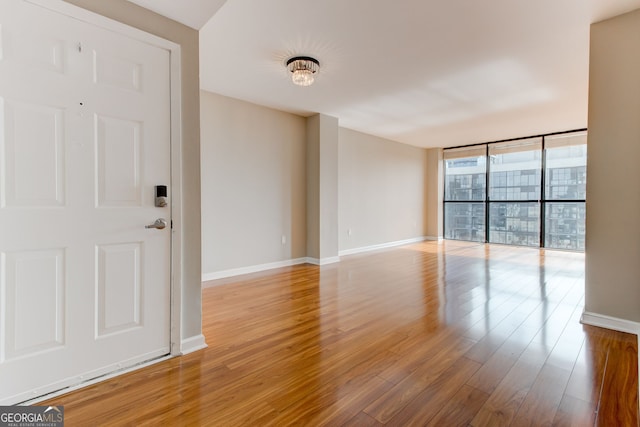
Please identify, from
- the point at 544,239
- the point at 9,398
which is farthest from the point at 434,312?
the point at 544,239

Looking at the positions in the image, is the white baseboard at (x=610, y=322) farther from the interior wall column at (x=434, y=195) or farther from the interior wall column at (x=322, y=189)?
the interior wall column at (x=434, y=195)

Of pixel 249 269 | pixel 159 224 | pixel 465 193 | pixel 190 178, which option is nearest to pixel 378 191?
pixel 465 193

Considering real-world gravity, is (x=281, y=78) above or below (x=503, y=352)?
above

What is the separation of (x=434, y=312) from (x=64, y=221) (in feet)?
9.38

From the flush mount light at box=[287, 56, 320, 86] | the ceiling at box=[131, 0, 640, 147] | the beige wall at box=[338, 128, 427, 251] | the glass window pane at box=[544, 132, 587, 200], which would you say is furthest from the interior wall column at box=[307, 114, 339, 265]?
the glass window pane at box=[544, 132, 587, 200]

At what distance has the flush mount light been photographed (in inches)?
115

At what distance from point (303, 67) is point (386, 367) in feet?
9.10

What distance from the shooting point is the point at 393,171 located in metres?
6.98

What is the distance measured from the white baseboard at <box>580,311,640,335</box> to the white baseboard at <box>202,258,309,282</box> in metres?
3.63

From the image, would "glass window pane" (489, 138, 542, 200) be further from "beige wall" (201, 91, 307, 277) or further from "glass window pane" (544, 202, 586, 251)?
"beige wall" (201, 91, 307, 277)

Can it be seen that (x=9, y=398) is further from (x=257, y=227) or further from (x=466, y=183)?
(x=466, y=183)

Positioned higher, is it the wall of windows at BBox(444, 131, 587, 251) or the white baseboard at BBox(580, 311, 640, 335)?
the wall of windows at BBox(444, 131, 587, 251)

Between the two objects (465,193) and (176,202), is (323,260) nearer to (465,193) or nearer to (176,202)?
(176,202)

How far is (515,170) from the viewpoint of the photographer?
6766 millimetres
